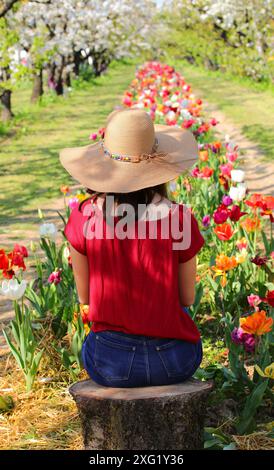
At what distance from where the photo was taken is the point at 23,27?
1873 cm

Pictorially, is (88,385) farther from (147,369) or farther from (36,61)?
(36,61)

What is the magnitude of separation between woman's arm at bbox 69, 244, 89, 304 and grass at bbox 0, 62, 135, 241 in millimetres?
3921

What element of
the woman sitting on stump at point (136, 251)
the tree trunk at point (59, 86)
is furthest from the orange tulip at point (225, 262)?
the tree trunk at point (59, 86)

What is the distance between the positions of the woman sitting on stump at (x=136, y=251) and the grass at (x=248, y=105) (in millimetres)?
7161

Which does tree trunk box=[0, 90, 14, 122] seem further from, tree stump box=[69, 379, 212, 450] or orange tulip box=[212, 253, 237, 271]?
tree stump box=[69, 379, 212, 450]

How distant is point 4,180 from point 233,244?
17.6ft

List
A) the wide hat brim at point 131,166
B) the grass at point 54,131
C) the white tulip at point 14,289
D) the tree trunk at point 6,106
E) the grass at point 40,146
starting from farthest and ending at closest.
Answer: the tree trunk at point 6,106, the grass at point 54,131, the grass at point 40,146, the white tulip at point 14,289, the wide hat brim at point 131,166

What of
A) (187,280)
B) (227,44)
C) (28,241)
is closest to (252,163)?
(28,241)

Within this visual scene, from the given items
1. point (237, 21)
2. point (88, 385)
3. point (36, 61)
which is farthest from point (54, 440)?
point (237, 21)

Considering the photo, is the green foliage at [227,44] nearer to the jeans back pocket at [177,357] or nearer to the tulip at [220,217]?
the tulip at [220,217]

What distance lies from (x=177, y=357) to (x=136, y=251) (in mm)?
419

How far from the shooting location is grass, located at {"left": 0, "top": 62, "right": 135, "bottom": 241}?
7531 mm

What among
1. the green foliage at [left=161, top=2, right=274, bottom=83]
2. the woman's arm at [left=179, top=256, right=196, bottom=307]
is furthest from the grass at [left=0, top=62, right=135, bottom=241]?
the green foliage at [left=161, top=2, right=274, bottom=83]

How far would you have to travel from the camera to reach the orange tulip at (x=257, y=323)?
2.60m
